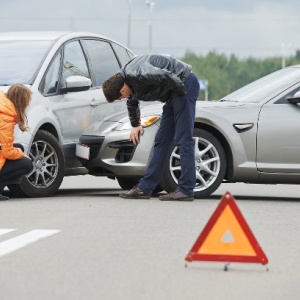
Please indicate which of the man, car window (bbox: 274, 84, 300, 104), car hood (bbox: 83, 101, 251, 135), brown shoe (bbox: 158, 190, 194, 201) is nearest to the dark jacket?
the man

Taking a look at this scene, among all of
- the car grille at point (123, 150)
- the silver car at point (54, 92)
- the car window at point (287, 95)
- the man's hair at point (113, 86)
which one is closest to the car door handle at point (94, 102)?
the silver car at point (54, 92)

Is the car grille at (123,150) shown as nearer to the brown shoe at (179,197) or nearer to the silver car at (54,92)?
the silver car at (54,92)

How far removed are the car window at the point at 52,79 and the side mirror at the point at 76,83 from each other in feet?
0.47

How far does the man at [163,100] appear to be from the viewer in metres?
11.9

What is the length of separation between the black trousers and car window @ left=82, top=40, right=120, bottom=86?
88.7 inches

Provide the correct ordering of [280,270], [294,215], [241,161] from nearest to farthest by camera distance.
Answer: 1. [280,270]
2. [294,215]
3. [241,161]

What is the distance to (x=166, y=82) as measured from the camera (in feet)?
39.7

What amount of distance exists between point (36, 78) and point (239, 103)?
2.24m

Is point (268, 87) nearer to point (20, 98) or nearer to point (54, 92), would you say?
point (54, 92)

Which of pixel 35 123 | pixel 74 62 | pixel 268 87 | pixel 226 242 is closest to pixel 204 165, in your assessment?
pixel 268 87

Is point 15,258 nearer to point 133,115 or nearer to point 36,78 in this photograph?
point 133,115

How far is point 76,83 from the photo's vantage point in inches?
532

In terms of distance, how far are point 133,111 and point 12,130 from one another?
4.10 feet

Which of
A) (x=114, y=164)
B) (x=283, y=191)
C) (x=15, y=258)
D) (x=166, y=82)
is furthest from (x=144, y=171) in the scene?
(x=15, y=258)
